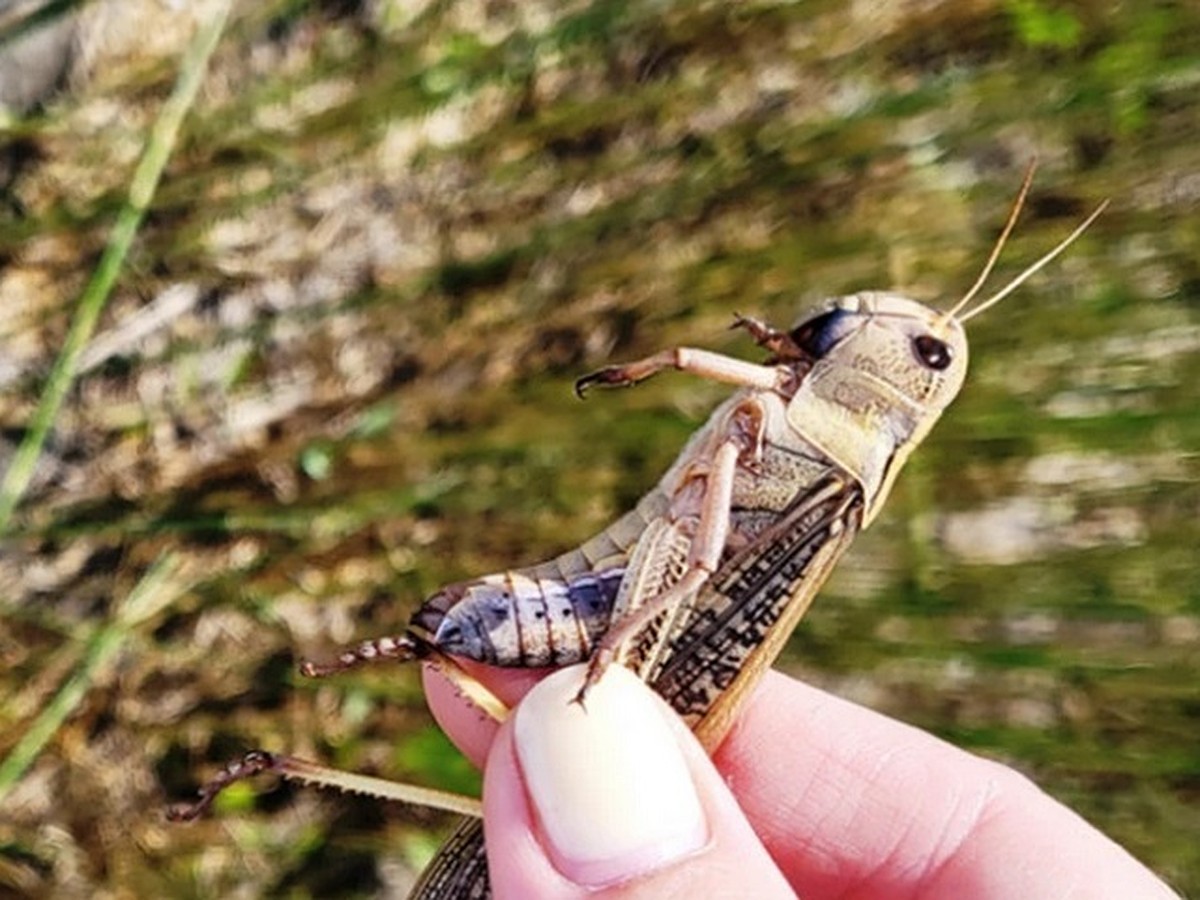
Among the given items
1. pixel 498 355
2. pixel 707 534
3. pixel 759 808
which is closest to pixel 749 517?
pixel 707 534

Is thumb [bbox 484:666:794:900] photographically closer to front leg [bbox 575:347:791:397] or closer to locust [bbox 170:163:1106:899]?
locust [bbox 170:163:1106:899]

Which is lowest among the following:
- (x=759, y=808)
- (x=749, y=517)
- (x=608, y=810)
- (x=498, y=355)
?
(x=759, y=808)

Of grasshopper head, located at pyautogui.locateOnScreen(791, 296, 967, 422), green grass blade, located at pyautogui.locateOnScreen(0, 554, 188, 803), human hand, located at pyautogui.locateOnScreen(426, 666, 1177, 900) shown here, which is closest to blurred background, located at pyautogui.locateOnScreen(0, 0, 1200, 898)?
green grass blade, located at pyautogui.locateOnScreen(0, 554, 188, 803)

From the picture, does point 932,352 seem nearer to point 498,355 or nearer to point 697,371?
point 697,371

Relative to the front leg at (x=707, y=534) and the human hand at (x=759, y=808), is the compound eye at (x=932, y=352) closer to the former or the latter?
the front leg at (x=707, y=534)

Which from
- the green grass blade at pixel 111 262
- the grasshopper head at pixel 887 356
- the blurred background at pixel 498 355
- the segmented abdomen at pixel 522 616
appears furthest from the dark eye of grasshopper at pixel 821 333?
the green grass blade at pixel 111 262

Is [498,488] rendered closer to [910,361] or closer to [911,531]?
[911,531]
